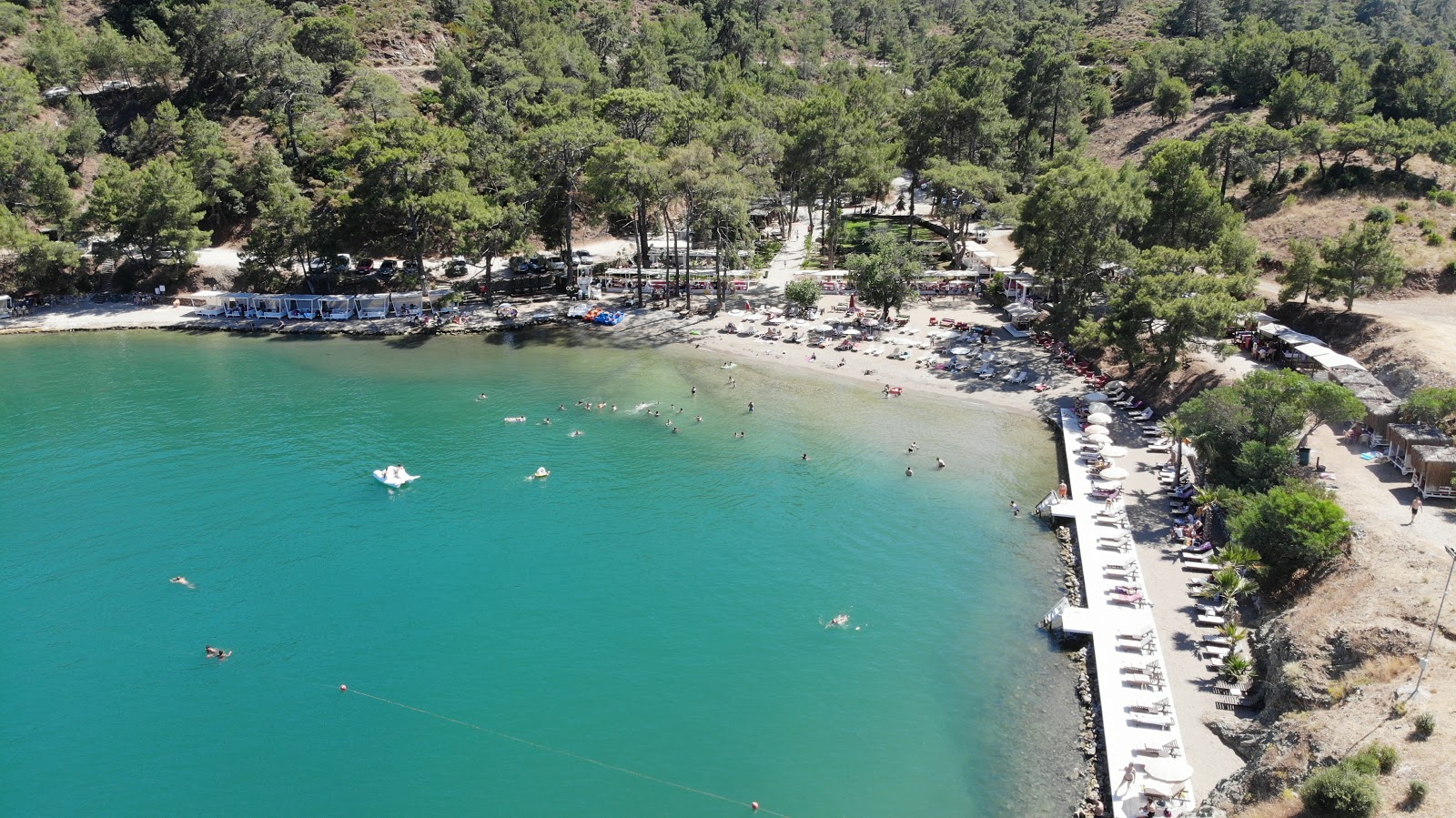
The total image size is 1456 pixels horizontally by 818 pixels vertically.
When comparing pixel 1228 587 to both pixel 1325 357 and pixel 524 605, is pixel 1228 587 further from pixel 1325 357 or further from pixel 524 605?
pixel 524 605

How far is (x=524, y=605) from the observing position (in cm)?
4322

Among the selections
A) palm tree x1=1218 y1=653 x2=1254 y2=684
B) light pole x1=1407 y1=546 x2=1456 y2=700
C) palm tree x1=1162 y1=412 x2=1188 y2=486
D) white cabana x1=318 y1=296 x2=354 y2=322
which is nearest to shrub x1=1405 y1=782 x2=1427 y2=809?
light pole x1=1407 y1=546 x2=1456 y2=700

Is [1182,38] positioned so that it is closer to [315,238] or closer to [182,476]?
[315,238]

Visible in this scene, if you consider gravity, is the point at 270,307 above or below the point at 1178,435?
above

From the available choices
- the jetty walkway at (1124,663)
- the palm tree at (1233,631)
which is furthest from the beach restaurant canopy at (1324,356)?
the palm tree at (1233,631)

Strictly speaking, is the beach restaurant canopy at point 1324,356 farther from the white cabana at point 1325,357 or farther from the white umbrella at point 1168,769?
the white umbrella at point 1168,769

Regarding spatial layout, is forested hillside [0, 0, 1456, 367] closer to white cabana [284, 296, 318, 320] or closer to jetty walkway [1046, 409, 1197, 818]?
white cabana [284, 296, 318, 320]

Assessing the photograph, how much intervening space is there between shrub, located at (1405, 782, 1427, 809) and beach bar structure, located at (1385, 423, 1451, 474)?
86.0 feet

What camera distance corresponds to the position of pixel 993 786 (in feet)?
108

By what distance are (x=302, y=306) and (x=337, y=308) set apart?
3.47m

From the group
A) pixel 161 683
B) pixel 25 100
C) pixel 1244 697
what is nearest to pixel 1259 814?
pixel 1244 697

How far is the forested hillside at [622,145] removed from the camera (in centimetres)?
7356

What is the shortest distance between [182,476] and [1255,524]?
194ft

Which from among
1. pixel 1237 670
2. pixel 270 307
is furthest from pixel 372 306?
pixel 1237 670
